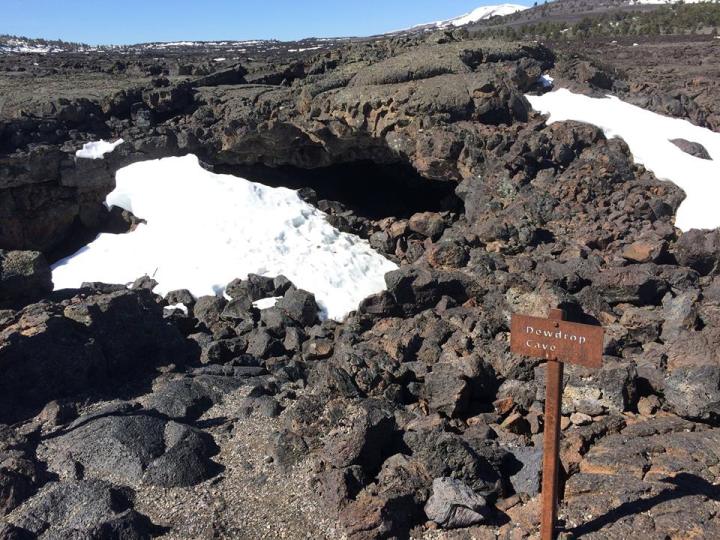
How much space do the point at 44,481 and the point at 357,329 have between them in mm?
5772

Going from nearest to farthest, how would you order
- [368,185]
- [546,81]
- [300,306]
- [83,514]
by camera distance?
[83,514]
[300,306]
[546,81]
[368,185]

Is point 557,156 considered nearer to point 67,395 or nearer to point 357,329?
point 357,329

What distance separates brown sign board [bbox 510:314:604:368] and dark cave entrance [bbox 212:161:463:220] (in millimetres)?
12269

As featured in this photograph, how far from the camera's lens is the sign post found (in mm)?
5188

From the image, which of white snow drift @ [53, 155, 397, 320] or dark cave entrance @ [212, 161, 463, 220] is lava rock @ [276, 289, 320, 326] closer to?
white snow drift @ [53, 155, 397, 320]

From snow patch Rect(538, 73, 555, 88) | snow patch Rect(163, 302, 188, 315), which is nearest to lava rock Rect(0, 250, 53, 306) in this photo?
snow patch Rect(163, 302, 188, 315)

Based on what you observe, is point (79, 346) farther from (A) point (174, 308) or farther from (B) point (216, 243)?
(B) point (216, 243)

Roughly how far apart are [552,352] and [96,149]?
14471 mm

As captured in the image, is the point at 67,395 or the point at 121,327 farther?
the point at 121,327

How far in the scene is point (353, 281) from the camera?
1364 centimetres

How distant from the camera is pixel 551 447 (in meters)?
5.58

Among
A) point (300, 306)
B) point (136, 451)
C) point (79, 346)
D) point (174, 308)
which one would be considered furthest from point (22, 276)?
point (300, 306)

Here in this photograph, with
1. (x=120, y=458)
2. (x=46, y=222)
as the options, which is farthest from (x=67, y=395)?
(x=46, y=222)

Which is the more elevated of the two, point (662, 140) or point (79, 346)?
point (662, 140)
